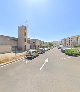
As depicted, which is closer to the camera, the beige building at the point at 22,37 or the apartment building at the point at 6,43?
the apartment building at the point at 6,43

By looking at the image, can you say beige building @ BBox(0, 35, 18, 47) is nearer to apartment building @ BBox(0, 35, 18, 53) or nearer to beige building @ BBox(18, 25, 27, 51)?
apartment building @ BBox(0, 35, 18, 53)

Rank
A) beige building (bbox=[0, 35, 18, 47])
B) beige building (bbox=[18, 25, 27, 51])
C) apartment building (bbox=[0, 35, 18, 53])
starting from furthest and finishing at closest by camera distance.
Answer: beige building (bbox=[18, 25, 27, 51]), beige building (bbox=[0, 35, 18, 47]), apartment building (bbox=[0, 35, 18, 53])

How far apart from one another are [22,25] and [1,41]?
13308 millimetres

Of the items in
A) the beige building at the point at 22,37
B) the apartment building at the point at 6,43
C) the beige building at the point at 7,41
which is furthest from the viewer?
the beige building at the point at 22,37

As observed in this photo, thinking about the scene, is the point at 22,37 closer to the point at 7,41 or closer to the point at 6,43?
the point at 7,41

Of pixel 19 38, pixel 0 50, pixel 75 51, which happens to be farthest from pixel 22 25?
pixel 75 51

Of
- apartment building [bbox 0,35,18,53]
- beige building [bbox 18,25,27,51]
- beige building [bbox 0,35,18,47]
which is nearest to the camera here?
apartment building [bbox 0,35,18,53]

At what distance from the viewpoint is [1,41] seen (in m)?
53.7

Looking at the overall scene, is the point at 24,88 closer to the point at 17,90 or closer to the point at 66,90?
the point at 17,90

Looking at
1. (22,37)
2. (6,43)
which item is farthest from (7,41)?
(22,37)

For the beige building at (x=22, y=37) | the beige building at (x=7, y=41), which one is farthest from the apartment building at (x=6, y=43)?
the beige building at (x=22, y=37)

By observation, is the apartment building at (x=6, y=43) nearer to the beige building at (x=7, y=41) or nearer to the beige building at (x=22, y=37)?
the beige building at (x=7, y=41)

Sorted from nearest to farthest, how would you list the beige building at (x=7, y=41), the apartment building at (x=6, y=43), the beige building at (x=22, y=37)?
the apartment building at (x=6, y=43) → the beige building at (x=7, y=41) → the beige building at (x=22, y=37)

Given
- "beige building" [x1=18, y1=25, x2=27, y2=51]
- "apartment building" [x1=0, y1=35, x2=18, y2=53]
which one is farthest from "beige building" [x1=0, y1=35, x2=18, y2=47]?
"beige building" [x1=18, y1=25, x2=27, y2=51]
